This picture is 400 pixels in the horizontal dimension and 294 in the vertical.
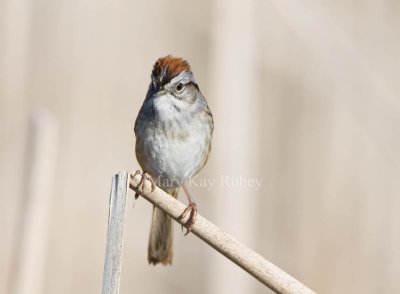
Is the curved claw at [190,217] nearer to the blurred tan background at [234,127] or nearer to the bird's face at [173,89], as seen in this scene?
the bird's face at [173,89]

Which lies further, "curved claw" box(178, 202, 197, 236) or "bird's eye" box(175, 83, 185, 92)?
"bird's eye" box(175, 83, 185, 92)

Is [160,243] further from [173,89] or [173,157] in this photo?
[173,89]

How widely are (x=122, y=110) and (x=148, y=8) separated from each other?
1.85ft

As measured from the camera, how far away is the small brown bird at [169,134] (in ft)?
7.68

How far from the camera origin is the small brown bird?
2340mm

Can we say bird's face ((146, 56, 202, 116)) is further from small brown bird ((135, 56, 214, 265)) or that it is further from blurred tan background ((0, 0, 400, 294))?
blurred tan background ((0, 0, 400, 294))

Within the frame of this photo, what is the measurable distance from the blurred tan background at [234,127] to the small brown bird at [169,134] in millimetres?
485

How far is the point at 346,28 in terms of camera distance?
3186 mm

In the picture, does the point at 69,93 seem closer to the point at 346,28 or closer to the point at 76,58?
the point at 76,58

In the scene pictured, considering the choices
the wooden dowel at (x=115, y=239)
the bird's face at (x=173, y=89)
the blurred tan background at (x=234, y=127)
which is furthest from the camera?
the blurred tan background at (x=234, y=127)

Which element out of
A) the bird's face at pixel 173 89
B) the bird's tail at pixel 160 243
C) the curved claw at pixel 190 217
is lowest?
the curved claw at pixel 190 217

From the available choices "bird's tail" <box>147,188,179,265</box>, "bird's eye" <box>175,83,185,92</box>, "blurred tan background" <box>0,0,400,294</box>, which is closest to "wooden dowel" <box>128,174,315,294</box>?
"bird's tail" <box>147,188,179,265</box>

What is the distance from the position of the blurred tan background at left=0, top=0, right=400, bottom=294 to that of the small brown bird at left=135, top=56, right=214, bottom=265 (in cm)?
49

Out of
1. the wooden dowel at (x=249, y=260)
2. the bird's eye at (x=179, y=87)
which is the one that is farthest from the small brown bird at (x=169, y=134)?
the wooden dowel at (x=249, y=260)
